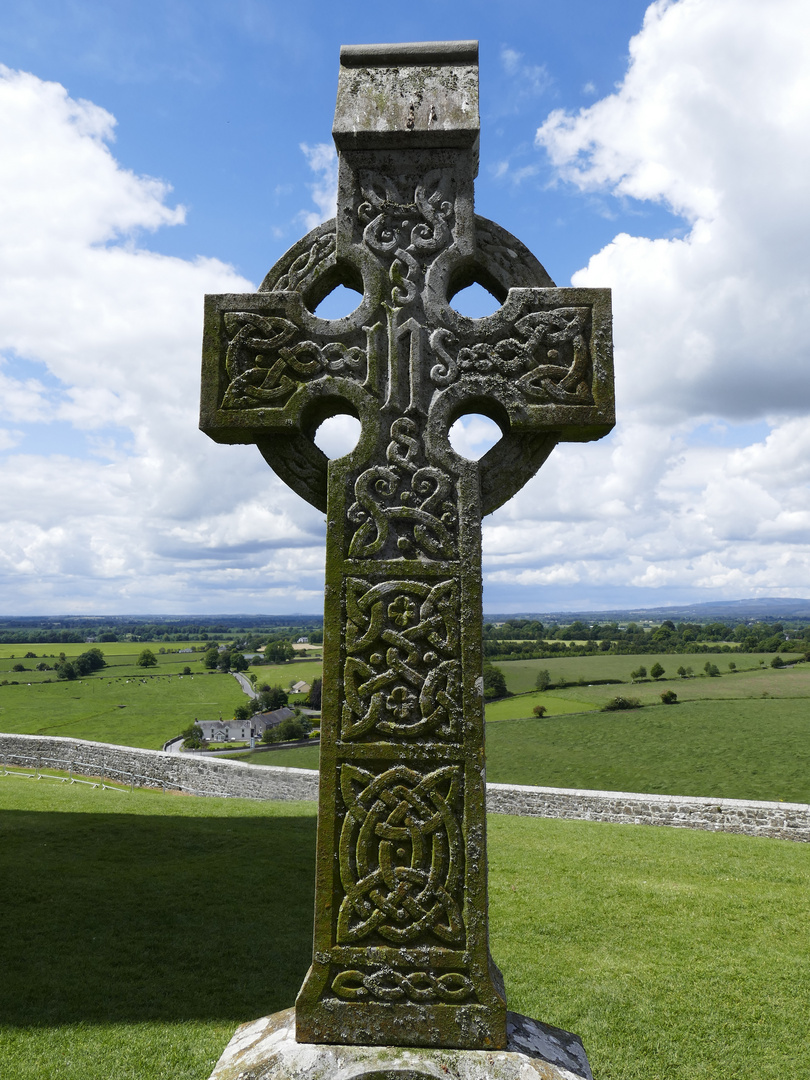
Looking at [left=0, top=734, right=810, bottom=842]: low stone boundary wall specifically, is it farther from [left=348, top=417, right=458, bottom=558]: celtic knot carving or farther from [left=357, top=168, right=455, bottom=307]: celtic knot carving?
[left=357, top=168, right=455, bottom=307]: celtic knot carving

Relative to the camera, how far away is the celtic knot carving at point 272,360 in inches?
95.8

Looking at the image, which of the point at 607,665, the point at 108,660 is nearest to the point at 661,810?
the point at 607,665

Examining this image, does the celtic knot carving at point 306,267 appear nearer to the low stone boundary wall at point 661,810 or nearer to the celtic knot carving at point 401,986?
the celtic knot carving at point 401,986

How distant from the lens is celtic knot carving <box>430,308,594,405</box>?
241 centimetres

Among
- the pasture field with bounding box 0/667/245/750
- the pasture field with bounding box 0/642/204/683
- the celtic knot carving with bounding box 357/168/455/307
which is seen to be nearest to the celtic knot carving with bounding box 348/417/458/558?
the celtic knot carving with bounding box 357/168/455/307

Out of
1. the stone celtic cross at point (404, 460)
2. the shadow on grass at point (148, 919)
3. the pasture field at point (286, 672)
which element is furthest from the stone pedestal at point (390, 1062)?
the pasture field at point (286, 672)

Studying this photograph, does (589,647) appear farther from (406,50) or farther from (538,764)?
(406,50)

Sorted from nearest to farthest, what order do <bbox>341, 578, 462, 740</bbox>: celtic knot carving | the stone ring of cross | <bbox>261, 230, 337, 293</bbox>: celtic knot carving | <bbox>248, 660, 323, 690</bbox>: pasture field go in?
1. <bbox>341, 578, 462, 740</bbox>: celtic knot carving
2. the stone ring of cross
3. <bbox>261, 230, 337, 293</bbox>: celtic knot carving
4. <bbox>248, 660, 323, 690</bbox>: pasture field

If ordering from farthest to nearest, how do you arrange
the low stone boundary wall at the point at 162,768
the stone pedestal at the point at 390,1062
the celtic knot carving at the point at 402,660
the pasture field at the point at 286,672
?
the pasture field at the point at 286,672 → the low stone boundary wall at the point at 162,768 → the celtic knot carving at the point at 402,660 → the stone pedestal at the point at 390,1062

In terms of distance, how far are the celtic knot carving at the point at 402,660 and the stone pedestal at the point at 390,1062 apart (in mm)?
961

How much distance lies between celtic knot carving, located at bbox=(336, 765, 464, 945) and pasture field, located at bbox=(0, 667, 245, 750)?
31581 millimetres

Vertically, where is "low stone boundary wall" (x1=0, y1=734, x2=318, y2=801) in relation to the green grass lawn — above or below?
below

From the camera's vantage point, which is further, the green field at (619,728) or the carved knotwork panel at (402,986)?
the green field at (619,728)

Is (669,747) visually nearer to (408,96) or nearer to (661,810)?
(661,810)
